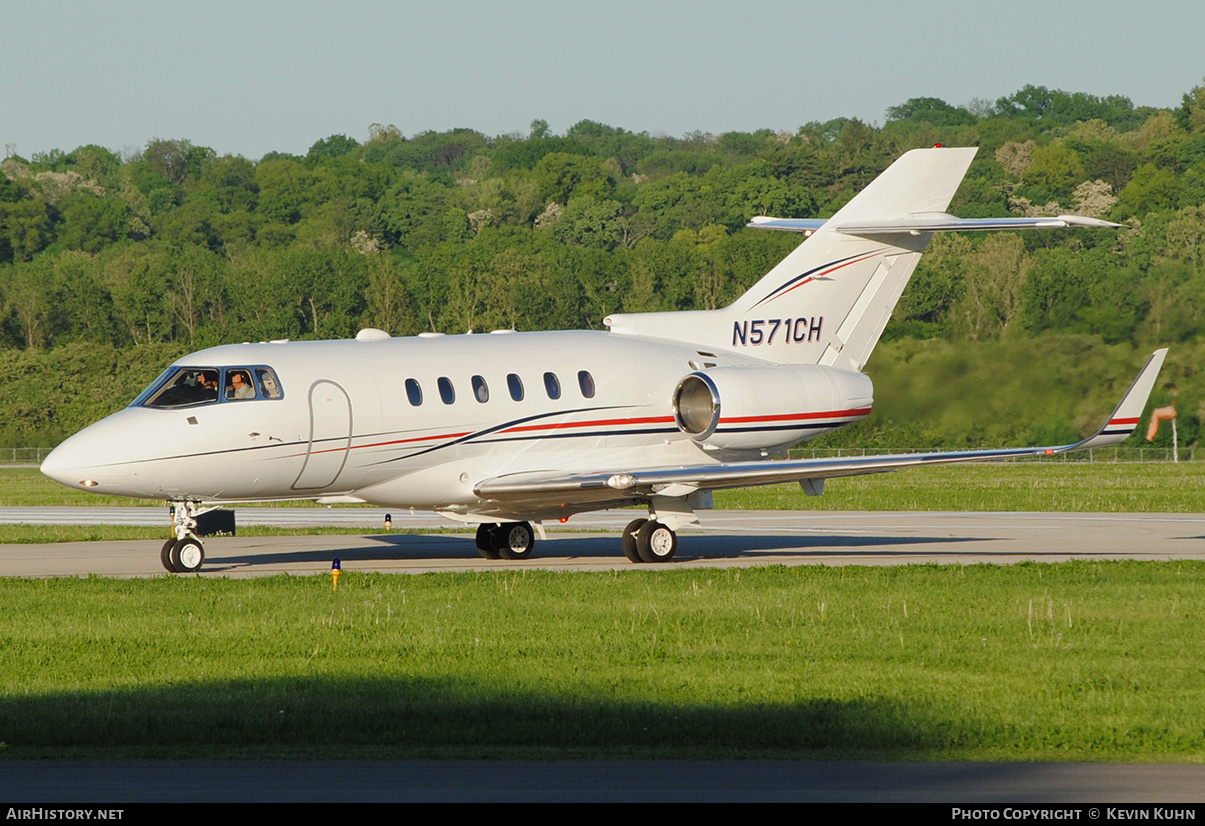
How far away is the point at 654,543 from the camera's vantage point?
88.3ft

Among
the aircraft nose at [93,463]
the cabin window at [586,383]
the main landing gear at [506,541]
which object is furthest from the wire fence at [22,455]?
the aircraft nose at [93,463]

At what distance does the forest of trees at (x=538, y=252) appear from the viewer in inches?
1965

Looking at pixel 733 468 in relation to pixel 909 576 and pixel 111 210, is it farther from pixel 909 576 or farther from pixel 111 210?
pixel 111 210

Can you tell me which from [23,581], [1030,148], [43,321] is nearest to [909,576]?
[23,581]

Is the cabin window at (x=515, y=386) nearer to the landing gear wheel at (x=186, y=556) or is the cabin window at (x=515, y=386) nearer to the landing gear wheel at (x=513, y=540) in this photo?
the landing gear wheel at (x=513, y=540)

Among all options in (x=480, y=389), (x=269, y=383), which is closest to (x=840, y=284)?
(x=480, y=389)

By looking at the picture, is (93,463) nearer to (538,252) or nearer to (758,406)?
(758,406)

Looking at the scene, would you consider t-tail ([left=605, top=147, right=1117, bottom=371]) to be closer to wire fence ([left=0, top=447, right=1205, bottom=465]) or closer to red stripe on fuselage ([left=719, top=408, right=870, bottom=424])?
red stripe on fuselage ([left=719, top=408, right=870, bottom=424])

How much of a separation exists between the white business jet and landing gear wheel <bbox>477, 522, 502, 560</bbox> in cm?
2

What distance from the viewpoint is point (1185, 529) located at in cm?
3344

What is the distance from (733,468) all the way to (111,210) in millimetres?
137635

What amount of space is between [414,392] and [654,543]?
4727mm

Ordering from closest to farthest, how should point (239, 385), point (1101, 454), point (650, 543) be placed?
point (239, 385)
point (650, 543)
point (1101, 454)

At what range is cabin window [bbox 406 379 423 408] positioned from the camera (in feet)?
84.2
